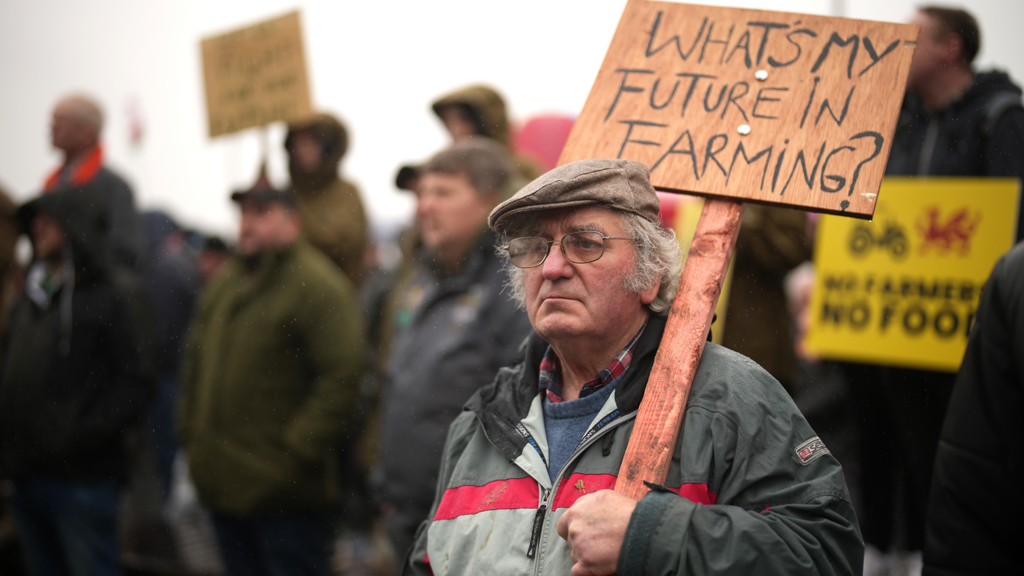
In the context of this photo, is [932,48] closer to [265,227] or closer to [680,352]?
[680,352]

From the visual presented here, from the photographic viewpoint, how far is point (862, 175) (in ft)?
5.57

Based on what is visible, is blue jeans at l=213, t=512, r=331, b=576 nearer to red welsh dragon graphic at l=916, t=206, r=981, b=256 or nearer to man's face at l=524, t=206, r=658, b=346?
man's face at l=524, t=206, r=658, b=346

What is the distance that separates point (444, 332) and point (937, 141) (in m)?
1.93

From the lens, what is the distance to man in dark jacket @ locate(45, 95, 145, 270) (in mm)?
4461

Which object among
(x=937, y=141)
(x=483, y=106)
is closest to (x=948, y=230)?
(x=937, y=141)

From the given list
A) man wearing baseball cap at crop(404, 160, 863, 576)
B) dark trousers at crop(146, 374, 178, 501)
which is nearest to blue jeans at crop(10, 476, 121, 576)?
dark trousers at crop(146, 374, 178, 501)

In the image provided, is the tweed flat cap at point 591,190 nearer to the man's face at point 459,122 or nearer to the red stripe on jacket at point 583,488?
the red stripe on jacket at point 583,488

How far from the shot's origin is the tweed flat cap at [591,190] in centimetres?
161

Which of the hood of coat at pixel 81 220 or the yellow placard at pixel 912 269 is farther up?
the yellow placard at pixel 912 269

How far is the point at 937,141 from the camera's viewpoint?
2.99 meters

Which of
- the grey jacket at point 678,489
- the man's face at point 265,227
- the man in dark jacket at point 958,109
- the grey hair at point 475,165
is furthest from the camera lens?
the man's face at point 265,227

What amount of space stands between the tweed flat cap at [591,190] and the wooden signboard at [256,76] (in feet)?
9.55

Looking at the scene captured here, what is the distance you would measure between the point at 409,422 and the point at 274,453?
921mm

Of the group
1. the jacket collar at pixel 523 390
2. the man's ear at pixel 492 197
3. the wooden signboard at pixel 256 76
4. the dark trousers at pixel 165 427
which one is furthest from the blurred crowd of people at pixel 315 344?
the dark trousers at pixel 165 427
